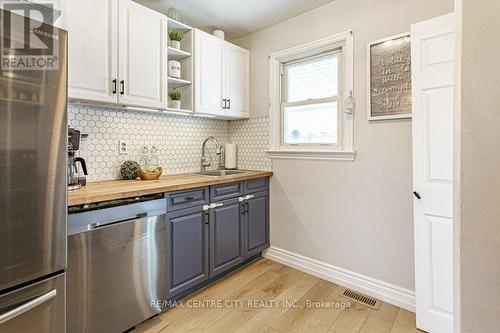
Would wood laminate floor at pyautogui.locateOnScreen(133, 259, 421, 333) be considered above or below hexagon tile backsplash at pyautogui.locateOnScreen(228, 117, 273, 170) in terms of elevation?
below

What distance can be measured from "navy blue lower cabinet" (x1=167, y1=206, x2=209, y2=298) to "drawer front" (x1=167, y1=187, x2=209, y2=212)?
0.04 metres

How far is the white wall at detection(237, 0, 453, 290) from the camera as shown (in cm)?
198

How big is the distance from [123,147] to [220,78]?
1.17 meters

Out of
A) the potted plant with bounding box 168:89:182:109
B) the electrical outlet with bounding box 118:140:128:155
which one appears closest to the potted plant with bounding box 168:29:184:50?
the potted plant with bounding box 168:89:182:109

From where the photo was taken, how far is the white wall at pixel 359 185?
1979 millimetres

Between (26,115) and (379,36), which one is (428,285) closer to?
(379,36)

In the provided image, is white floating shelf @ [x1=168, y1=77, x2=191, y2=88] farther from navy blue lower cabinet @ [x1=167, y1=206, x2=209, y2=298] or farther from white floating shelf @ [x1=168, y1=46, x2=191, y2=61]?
navy blue lower cabinet @ [x1=167, y1=206, x2=209, y2=298]

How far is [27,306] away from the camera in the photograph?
1072 mm

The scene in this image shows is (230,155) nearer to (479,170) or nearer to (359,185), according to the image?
(359,185)

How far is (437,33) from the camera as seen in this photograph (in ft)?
5.26

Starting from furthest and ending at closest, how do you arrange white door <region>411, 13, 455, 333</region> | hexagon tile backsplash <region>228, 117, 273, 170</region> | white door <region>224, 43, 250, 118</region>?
hexagon tile backsplash <region>228, 117, 273, 170</region> → white door <region>224, 43, 250, 118</region> → white door <region>411, 13, 455, 333</region>

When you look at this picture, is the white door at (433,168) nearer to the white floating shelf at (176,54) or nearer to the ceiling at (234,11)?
the ceiling at (234,11)

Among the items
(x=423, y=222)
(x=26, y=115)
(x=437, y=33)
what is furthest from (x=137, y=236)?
(x=437, y=33)

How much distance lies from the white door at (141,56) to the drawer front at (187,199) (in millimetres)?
780
